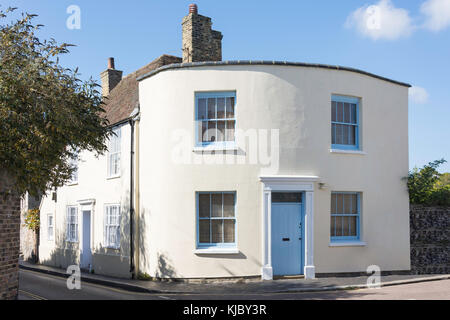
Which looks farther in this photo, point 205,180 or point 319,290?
point 205,180

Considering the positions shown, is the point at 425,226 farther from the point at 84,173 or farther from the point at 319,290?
the point at 84,173

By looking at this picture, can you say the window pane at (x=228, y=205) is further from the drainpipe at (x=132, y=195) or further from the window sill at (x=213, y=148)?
the drainpipe at (x=132, y=195)

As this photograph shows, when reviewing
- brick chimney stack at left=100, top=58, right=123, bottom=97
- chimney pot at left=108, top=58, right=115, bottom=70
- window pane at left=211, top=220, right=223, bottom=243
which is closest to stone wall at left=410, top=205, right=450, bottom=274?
window pane at left=211, top=220, right=223, bottom=243

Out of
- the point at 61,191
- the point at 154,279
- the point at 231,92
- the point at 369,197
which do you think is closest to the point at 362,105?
the point at 369,197

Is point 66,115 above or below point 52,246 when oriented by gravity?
above

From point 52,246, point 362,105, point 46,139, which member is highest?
A: point 362,105

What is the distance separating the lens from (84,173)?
20969 millimetres

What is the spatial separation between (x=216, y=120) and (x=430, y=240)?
8.71 m

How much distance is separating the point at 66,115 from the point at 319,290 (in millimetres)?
7685

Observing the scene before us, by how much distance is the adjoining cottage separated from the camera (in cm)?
1484

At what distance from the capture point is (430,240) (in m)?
17.2

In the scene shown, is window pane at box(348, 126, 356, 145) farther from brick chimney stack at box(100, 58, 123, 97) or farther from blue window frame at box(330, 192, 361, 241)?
brick chimney stack at box(100, 58, 123, 97)

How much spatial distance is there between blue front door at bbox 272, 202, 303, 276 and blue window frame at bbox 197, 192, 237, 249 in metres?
1.26
